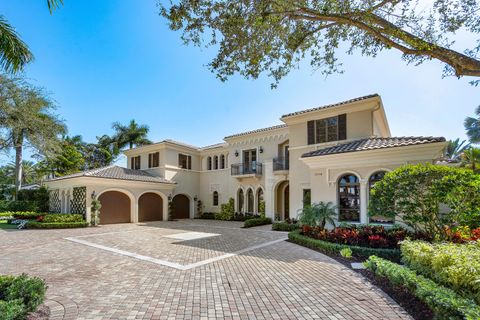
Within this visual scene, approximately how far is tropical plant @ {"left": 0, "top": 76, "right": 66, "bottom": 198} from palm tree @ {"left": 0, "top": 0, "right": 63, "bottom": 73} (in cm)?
2049

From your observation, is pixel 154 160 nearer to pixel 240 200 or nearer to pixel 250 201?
pixel 240 200

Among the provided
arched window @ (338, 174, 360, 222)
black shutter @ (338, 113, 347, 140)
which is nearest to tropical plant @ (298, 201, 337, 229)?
arched window @ (338, 174, 360, 222)

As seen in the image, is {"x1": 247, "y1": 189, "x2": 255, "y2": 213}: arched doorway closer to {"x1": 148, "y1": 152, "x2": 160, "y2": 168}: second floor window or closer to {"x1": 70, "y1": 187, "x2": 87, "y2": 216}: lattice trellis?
{"x1": 148, "y1": 152, "x2": 160, "y2": 168}: second floor window

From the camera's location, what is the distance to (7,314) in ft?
12.0

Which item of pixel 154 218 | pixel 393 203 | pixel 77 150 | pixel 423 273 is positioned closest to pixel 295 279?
pixel 423 273

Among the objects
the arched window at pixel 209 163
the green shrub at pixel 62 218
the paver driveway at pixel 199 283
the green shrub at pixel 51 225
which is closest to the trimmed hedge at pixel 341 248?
the paver driveway at pixel 199 283

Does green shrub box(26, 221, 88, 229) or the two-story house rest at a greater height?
the two-story house

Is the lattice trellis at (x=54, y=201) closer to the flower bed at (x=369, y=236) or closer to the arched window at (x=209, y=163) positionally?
the arched window at (x=209, y=163)

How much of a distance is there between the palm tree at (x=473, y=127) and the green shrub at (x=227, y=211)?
26.8 m

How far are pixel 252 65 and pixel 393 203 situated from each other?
696 centimetres

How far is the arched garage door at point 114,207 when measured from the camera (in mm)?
20656

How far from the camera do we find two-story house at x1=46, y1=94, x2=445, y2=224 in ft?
41.4

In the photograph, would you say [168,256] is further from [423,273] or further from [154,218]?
[154,218]

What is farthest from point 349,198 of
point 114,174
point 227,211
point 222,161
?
point 114,174
